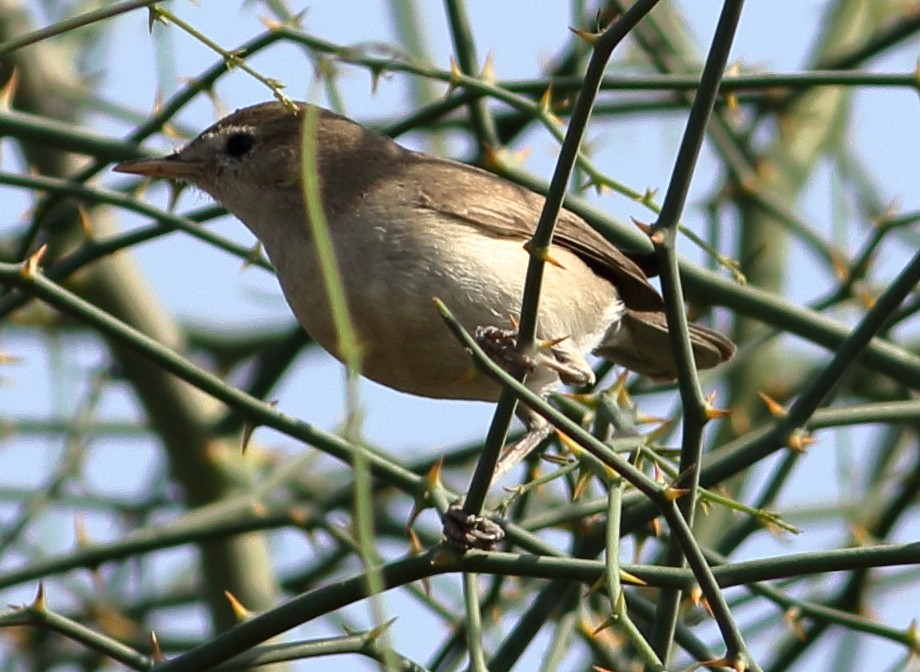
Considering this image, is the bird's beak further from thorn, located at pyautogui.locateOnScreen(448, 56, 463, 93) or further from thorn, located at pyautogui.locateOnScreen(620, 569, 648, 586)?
thorn, located at pyautogui.locateOnScreen(620, 569, 648, 586)

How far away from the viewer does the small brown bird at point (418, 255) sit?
4016 mm

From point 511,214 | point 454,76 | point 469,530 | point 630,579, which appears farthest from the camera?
point 511,214

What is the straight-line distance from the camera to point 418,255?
4078 mm

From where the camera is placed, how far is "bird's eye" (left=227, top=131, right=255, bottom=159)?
4.73 m

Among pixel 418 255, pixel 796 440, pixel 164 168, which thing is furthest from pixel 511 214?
pixel 796 440

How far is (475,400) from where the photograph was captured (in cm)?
451

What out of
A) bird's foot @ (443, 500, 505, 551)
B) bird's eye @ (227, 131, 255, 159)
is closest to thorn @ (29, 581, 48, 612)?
bird's foot @ (443, 500, 505, 551)

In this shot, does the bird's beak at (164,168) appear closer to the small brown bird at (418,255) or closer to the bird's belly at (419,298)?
the small brown bird at (418,255)

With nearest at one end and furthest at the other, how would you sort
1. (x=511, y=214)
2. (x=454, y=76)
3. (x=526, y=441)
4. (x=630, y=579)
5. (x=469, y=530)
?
(x=630, y=579), (x=469, y=530), (x=454, y=76), (x=526, y=441), (x=511, y=214)

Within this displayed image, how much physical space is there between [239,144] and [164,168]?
381mm

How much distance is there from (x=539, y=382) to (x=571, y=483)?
18.2 inches

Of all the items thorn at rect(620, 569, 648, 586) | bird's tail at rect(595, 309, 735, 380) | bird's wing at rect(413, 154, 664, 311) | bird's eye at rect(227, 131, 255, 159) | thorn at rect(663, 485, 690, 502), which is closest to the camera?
thorn at rect(663, 485, 690, 502)

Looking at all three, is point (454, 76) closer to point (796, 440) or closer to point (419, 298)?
point (419, 298)

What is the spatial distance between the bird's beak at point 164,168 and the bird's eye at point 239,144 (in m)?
0.16
